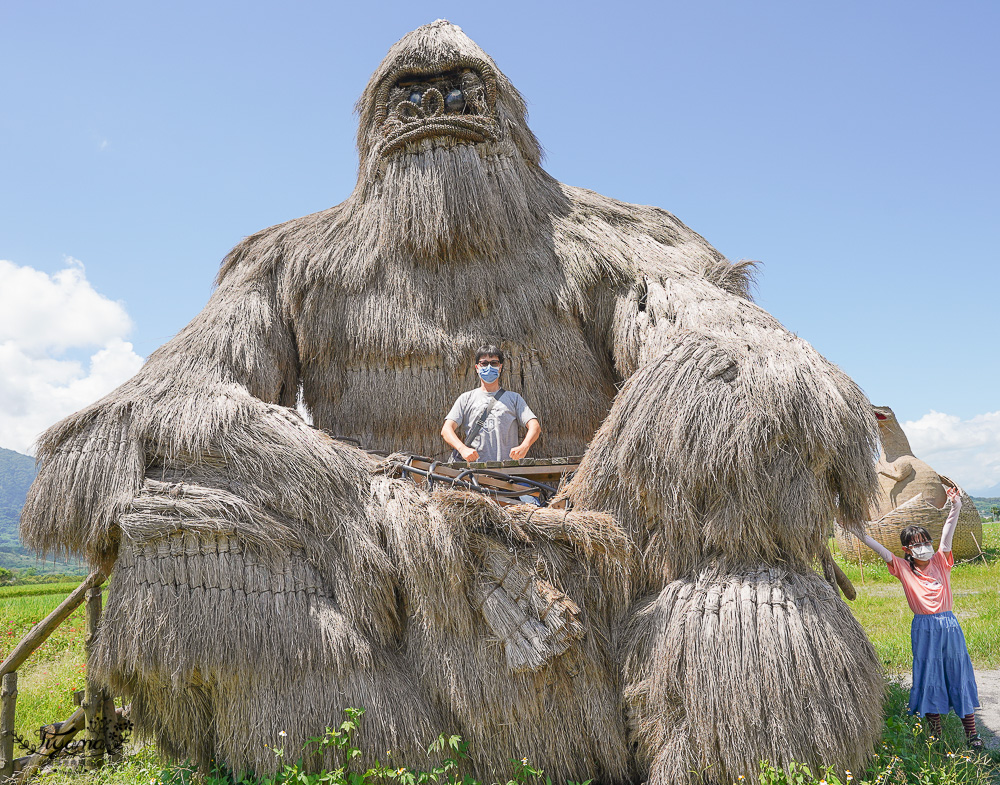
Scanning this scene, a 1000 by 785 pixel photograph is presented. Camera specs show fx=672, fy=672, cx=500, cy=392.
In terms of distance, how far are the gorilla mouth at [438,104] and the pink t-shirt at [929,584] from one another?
381 cm

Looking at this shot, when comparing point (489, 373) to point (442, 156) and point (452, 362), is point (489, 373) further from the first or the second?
point (442, 156)

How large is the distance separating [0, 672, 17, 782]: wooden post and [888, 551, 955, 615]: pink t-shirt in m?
5.28

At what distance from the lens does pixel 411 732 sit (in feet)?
10.2

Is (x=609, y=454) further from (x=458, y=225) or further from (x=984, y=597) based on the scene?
(x=984, y=597)

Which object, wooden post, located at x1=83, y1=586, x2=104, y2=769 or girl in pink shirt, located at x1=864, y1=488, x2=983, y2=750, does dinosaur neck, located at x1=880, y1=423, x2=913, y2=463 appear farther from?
wooden post, located at x1=83, y1=586, x2=104, y2=769

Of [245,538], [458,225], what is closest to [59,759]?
[245,538]

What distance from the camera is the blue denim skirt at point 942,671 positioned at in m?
3.94

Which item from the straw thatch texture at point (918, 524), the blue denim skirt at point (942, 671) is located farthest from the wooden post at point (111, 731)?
the straw thatch texture at point (918, 524)

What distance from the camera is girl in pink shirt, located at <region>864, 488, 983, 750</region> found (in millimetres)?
3943

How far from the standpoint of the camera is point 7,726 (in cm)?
380

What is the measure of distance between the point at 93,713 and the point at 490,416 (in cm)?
301

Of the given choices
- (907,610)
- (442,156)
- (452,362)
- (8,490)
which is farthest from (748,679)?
(8,490)

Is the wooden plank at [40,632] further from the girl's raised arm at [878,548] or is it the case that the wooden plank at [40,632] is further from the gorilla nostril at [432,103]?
the girl's raised arm at [878,548]

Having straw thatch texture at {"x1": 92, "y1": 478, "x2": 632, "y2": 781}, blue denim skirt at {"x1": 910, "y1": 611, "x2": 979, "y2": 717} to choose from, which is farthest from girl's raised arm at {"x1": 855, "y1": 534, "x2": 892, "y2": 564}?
straw thatch texture at {"x1": 92, "y1": 478, "x2": 632, "y2": 781}
